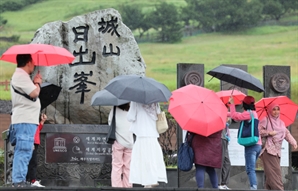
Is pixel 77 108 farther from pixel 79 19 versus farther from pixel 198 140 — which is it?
pixel 198 140

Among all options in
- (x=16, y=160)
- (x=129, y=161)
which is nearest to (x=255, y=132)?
(x=129, y=161)

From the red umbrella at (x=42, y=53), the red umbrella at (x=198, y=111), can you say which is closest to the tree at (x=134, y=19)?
the red umbrella at (x=198, y=111)

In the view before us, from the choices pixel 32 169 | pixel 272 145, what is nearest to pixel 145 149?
pixel 32 169

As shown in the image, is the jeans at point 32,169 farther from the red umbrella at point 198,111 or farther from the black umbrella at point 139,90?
the red umbrella at point 198,111

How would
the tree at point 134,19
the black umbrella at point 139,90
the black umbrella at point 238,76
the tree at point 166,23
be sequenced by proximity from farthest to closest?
the tree at point 134,19 → the tree at point 166,23 → the black umbrella at point 238,76 → the black umbrella at point 139,90

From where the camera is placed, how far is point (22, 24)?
40.1 m

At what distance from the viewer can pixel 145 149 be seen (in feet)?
29.7

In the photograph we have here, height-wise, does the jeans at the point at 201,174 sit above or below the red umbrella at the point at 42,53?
below

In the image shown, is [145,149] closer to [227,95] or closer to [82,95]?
[227,95]

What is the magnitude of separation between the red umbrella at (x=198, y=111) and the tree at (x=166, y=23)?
3104 centimetres

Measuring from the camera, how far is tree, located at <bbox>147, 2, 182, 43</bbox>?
40.4 m

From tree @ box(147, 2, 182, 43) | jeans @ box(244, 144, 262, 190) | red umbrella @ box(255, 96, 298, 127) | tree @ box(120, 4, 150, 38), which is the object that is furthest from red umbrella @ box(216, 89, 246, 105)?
tree @ box(120, 4, 150, 38)

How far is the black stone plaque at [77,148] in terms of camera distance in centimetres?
1164

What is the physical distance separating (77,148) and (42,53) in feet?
11.6
